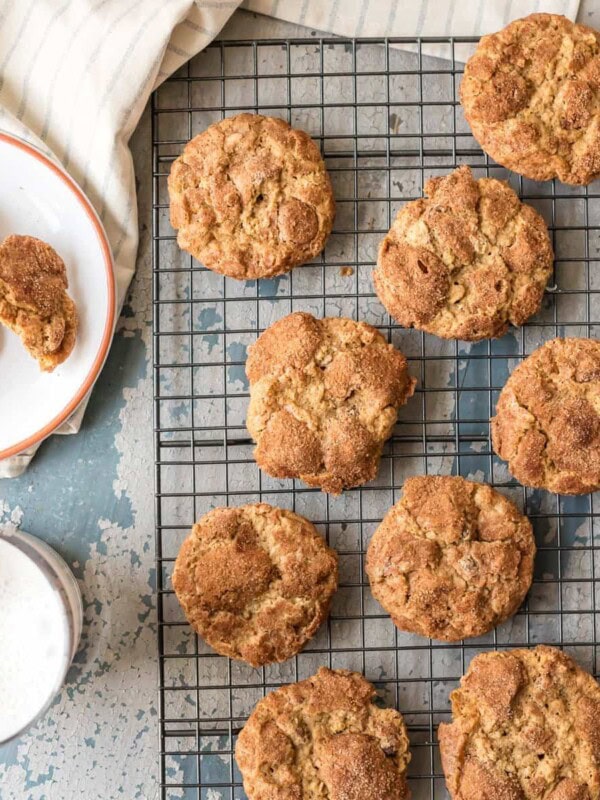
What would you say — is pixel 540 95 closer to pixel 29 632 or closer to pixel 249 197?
pixel 249 197

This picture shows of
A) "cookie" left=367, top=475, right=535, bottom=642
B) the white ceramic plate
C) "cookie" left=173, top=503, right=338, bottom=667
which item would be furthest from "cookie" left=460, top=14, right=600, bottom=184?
"cookie" left=173, top=503, right=338, bottom=667

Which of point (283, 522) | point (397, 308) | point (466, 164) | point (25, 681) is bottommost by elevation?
point (25, 681)

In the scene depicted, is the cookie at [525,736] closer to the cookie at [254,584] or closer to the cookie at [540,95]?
the cookie at [254,584]

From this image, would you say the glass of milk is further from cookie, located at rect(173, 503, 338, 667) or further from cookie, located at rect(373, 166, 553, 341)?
cookie, located at rect(373, 166, 553, 341)

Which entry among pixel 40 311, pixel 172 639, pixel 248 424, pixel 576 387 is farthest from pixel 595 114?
pixel 172 639

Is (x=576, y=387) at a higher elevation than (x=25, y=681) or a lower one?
higher

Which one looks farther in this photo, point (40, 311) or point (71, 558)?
point (71, 558)

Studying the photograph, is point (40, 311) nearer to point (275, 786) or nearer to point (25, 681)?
point (25, 681)

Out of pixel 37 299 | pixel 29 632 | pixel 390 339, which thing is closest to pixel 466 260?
pixel 390 339
